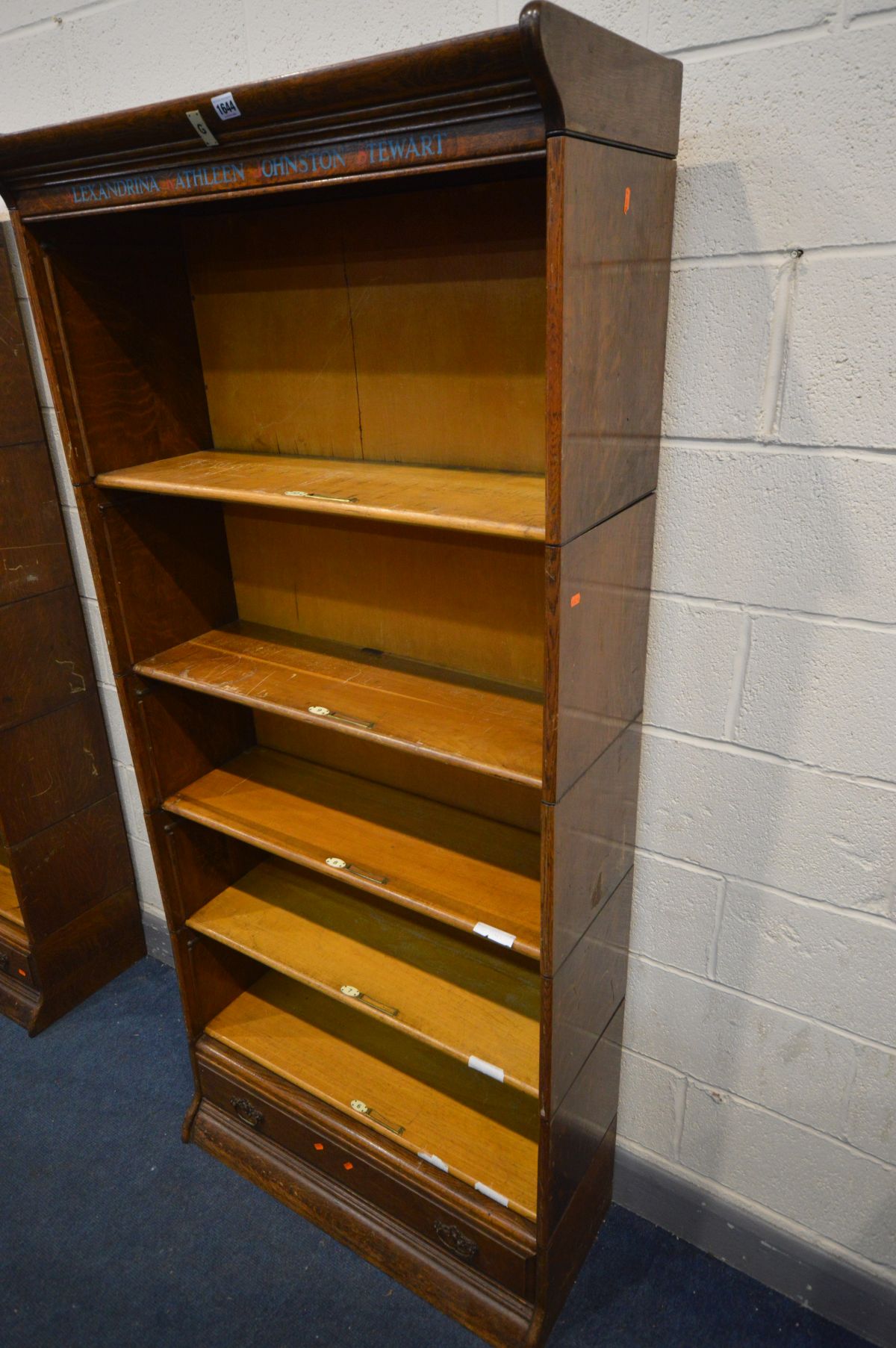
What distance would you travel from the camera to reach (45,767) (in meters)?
2.10

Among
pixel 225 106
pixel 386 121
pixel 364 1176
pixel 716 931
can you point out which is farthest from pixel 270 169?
pixel 364 1176

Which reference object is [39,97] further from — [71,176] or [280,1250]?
[280,1250]

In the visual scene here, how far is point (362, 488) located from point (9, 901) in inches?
68.3

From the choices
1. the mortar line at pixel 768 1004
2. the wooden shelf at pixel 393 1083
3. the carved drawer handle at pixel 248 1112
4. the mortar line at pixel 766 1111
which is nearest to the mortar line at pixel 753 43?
the mortar line at pixel 768 1004


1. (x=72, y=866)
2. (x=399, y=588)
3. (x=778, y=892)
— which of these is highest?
(x=399, y=588)

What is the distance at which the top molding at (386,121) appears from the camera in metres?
0.81

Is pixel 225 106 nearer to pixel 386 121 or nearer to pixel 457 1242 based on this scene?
pixel 386 121

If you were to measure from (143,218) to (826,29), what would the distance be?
1022 mm

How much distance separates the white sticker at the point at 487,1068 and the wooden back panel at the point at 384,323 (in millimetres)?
951

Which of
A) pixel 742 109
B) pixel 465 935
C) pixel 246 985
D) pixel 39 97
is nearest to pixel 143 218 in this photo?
pixel 39 97

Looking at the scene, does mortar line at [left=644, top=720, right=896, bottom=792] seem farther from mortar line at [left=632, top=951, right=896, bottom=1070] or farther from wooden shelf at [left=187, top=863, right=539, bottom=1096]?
wooden shelf at [left=187, top=863, right=539, bottom=1096]

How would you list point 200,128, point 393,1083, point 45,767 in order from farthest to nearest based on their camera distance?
point 45,767
point 393,1083
point 200,128

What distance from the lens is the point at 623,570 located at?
1198 millimetres

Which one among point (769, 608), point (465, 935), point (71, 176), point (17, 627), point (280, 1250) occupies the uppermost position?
point (71, 176)
